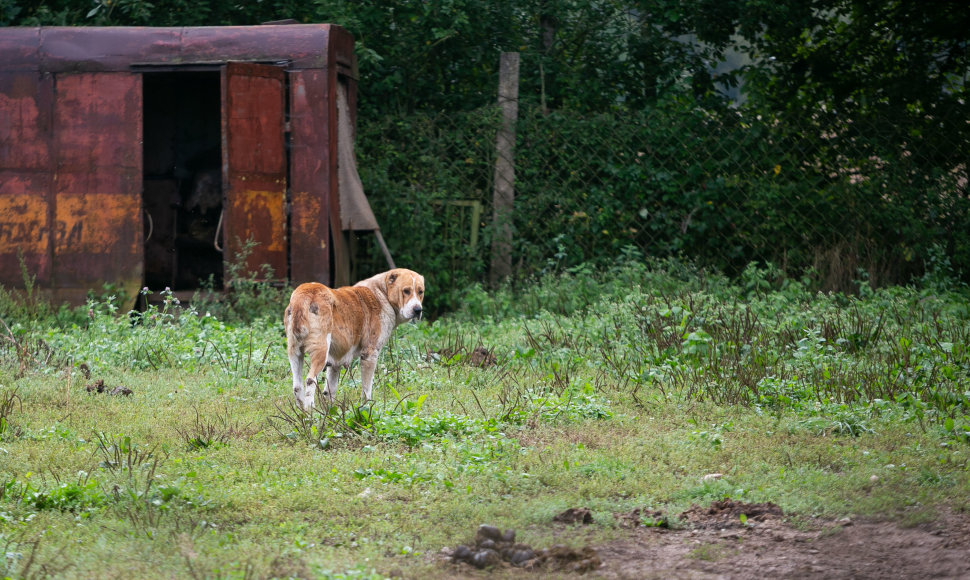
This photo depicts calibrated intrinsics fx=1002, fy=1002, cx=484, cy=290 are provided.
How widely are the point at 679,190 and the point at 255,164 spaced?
16.2 feet

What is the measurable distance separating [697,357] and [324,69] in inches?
205

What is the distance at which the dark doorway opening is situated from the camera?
12.4 metres

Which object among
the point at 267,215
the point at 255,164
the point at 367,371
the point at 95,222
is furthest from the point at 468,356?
the point at 95,222

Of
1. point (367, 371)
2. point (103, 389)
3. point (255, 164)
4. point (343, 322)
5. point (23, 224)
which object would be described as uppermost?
point (255, 164)

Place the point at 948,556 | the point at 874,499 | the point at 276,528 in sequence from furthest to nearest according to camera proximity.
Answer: the point at 874,499
the point at 276,528
the point at 948,556

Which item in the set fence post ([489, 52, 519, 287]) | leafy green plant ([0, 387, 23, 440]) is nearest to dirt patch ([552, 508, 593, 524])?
leafy green plant ([0, 387, 23, 440])

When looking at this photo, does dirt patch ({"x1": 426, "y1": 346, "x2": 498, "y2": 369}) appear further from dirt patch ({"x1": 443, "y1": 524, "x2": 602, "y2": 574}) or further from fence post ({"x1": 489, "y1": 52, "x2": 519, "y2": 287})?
dirt patch ({"x1": 443, "y1": 524, "x2": 602, "y2": 574})

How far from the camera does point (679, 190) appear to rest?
11.9m

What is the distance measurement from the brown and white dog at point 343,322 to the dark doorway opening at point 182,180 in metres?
6.02

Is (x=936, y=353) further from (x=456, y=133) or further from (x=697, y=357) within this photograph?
(x=456, y=133)

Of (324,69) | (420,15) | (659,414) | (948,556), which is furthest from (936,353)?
(420,15)

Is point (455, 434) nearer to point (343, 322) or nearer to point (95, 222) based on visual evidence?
point (343, 322)

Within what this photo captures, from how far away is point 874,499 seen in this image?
4.56 metres

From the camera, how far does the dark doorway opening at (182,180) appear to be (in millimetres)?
12396
